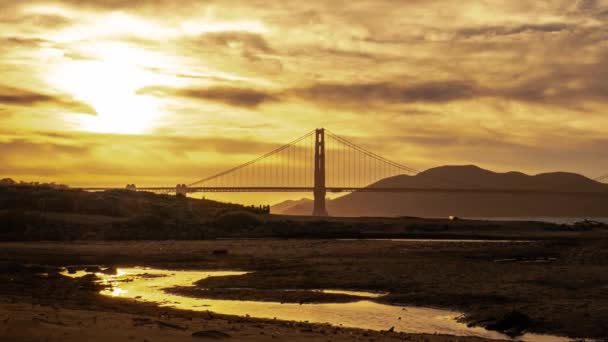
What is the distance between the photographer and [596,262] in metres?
25.6

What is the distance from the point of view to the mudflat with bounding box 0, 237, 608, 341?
49.4ft

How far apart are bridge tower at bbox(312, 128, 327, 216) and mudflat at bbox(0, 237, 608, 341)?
7120cm

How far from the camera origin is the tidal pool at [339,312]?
15203 millimetres

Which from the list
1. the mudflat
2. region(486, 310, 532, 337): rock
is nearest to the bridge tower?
the mudflat

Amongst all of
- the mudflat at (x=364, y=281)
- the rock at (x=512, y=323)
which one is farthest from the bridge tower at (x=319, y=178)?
the rock at (x=512, y=323)

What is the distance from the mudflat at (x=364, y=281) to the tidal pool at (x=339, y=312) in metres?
0.56

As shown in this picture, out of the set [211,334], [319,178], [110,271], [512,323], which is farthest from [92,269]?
[319,178]

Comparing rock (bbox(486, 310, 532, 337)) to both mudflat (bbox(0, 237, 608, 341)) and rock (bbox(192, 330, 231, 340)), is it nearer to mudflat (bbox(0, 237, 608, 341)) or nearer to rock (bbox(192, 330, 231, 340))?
mudflat (bbox(0, 237, 608, 341))

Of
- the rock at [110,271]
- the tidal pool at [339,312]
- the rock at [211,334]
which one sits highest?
the rock at [211,334]

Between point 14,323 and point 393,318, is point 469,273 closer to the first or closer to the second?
point 393,318

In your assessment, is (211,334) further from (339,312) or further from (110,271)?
(110,271)

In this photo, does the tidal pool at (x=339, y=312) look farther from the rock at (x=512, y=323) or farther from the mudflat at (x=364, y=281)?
the mudflat at (x=364, y=281)

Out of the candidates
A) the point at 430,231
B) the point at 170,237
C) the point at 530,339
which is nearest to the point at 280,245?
the point at 170,237

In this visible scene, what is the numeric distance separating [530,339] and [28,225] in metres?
39.9
